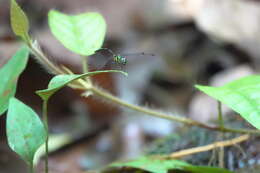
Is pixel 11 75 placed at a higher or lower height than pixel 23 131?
higher

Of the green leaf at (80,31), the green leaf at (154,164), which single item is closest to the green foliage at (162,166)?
the green leaf at (154,164)

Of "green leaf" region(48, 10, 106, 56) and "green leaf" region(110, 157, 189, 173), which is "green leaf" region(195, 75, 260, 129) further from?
"green leaf" region(48, 10, 106, 56)

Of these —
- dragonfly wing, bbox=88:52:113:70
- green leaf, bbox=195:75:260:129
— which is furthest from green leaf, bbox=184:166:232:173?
dragonfly wing, bbox=88:52:113:70

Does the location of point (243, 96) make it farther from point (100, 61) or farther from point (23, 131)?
point (100, 61)

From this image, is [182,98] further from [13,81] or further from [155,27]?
[13,81]

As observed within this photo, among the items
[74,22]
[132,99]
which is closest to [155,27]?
[132,99]

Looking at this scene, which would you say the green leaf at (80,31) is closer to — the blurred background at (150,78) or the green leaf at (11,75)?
the green leaf at (11,75)

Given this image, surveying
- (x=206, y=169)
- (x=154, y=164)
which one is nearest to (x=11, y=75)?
(x=154, y=164)
